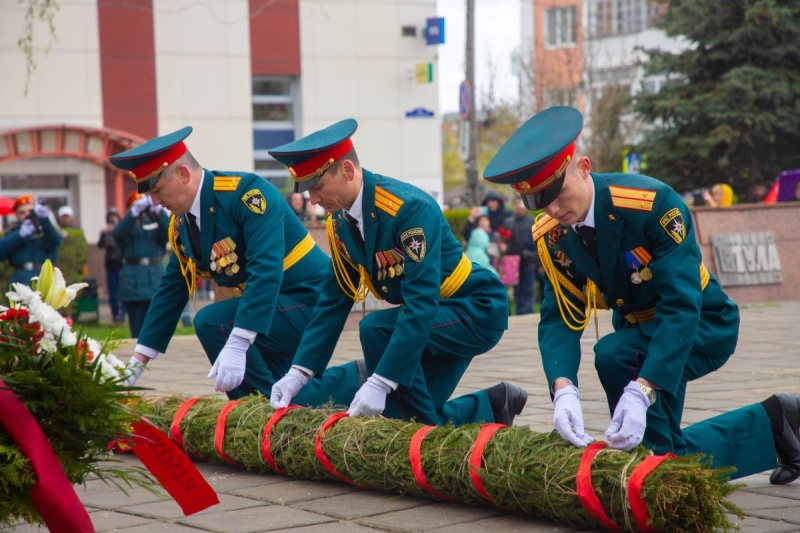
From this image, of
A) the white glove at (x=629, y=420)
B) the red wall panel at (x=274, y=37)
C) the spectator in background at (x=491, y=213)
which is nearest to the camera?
the white glove at (x=629, y=420)

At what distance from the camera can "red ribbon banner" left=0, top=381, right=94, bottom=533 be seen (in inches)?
118

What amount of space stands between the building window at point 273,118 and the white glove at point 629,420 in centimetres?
1972

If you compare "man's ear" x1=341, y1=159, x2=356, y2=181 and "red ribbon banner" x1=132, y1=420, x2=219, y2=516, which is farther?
"man's ear" x1=341, y1=159, x2=356, y2=181

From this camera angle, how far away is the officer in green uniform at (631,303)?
13.5ft

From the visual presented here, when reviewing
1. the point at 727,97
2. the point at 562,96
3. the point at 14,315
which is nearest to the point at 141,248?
the point at 14,315

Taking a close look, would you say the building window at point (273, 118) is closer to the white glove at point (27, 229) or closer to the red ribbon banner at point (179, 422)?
the white glove at point (27, 229)

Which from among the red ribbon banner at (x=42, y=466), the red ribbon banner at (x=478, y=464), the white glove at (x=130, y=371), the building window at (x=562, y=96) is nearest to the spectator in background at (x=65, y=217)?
the white glove at (x=130, y=371)

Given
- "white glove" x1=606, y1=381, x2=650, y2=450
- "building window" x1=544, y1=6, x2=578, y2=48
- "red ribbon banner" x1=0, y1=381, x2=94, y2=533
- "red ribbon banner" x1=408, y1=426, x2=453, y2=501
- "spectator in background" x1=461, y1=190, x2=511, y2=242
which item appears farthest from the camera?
"building window" x1=544, y1=6, x2=578, y2=48

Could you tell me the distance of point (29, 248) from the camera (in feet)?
39.6

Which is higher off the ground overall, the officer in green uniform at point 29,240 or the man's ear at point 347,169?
the man's ear at point 347,169

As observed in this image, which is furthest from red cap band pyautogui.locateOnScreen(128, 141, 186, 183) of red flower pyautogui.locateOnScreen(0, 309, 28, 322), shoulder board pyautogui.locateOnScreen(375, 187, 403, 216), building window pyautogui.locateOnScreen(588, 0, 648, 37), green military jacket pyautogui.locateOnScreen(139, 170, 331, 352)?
building window pyautogui.locateOnScreen(588, 0, 648, 37)

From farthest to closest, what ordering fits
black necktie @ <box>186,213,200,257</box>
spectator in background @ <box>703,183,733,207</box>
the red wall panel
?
the red wall panel, spectator in background @ <box>703,183,733,207</box>, black necktie @ <box>186,213,200,257</box>

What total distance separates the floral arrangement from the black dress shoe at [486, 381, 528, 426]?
2507 mm

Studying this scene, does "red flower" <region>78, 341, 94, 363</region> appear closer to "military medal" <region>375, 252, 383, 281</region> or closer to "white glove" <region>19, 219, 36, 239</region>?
"military medal" <region>375, 252, 383, 281</region>
